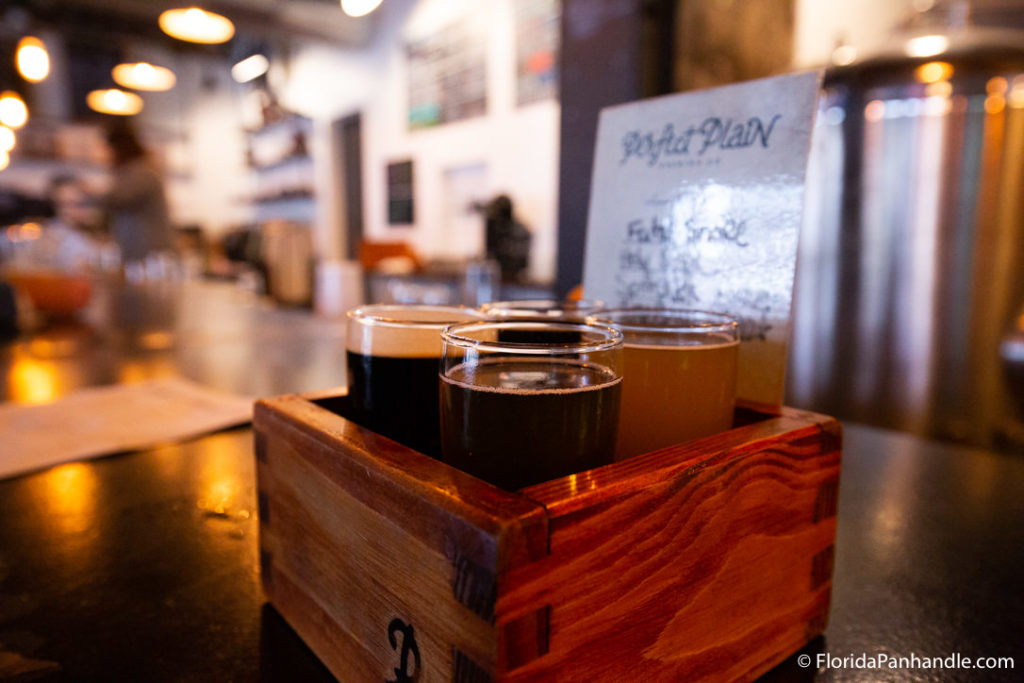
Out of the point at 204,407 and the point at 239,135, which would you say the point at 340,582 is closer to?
the point at 204,407

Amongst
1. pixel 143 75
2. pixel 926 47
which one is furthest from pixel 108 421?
pixel 143 75

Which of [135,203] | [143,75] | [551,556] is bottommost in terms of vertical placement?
[551,556]

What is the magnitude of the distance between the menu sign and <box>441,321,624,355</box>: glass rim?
0.75 feet

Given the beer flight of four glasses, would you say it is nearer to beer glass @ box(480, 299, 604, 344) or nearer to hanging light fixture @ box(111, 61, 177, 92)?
beer glass @ box(480, 299, 604, 344)

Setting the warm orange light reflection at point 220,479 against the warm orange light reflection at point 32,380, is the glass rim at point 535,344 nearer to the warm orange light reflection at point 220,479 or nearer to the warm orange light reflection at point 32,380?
the warm orange light reflection at point 220,479

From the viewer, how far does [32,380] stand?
1.52 m

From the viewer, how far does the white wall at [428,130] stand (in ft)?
16.6

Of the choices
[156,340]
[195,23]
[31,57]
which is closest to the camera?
[156,340]

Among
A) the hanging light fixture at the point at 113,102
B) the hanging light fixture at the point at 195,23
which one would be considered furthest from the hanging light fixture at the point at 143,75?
the hanging light fixture at the point at 195,23

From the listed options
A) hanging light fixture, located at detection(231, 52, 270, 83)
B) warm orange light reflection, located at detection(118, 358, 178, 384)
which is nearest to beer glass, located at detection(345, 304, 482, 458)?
warm orange light reflection, located at detection(118, 358, 178, 384)

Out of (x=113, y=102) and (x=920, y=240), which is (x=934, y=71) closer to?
(x=920, y=240)

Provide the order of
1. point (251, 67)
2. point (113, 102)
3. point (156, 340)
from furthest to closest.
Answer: point (251, 67)
point (113, 102)
point (156, 340)

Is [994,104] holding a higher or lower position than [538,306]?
higher

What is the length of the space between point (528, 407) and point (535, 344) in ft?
0.14
